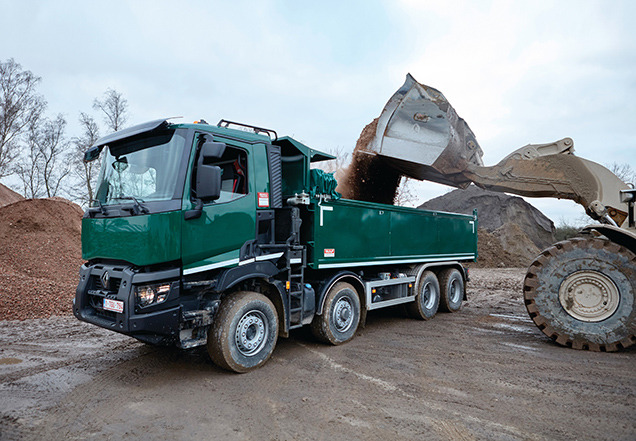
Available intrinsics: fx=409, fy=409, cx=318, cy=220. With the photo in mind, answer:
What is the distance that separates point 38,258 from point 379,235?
41.0ft

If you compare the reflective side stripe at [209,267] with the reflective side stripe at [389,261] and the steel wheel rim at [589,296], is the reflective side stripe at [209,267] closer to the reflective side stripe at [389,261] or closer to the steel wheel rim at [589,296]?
the reflective side stripe at [389,261]

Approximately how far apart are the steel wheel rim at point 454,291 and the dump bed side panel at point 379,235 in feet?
2.03

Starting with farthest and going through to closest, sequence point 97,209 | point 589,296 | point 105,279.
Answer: point 589,296
point 97,209
point 105,279

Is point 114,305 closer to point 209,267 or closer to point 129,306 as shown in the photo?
point 129,306

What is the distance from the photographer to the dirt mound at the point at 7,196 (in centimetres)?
2685

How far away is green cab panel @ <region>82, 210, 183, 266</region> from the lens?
435cm

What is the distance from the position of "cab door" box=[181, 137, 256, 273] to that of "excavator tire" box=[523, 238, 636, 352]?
4635 mm

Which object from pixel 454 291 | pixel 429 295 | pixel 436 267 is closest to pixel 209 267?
pixel 429 295

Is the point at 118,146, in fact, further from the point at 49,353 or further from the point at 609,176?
the point at 609,176

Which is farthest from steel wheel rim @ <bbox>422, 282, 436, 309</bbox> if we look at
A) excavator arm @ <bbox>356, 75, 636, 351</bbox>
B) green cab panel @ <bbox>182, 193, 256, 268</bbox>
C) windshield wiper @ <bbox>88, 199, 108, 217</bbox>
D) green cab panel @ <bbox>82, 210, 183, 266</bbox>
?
windshield wiper @ <bbox>88, 199, 108, 217</bbox>

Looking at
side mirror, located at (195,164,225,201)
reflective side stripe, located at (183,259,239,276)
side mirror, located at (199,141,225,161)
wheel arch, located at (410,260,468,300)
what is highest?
side mirror, located at (199,141,225,161)

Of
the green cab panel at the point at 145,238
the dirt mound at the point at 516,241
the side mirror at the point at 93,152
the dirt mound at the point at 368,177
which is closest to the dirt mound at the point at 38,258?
the side mirror at the point at 93,152

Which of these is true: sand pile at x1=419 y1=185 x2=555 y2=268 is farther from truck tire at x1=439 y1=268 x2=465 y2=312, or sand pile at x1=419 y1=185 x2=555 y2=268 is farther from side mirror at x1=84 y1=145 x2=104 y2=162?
side mirror at x1=84 y1=145 x2=104 y2=162

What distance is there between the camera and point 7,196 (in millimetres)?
27844
